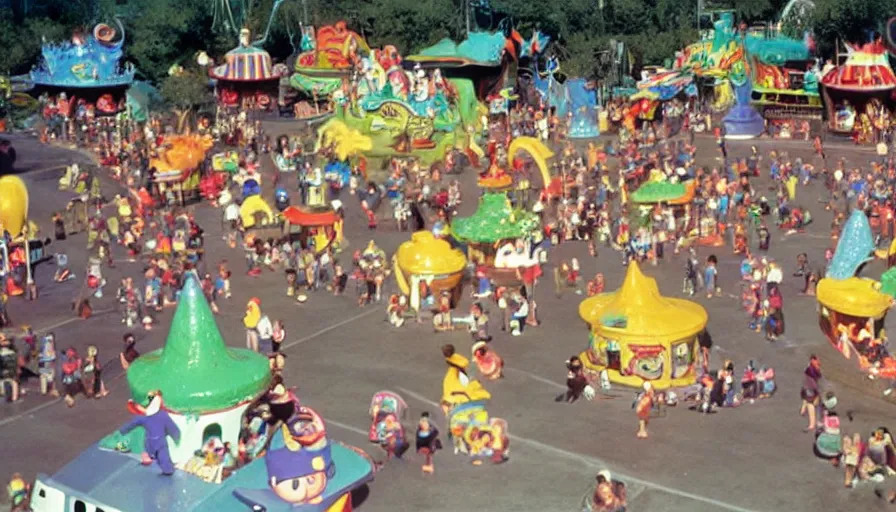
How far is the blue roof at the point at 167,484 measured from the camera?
18.4 m

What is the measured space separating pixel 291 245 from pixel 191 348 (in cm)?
1404

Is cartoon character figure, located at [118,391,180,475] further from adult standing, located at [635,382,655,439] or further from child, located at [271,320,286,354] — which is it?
adult standing, located at [635,382,655,439]

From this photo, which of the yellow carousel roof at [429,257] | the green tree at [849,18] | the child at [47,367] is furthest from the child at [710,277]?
the green tree at [849,18]

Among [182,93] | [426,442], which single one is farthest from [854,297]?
[182,93]

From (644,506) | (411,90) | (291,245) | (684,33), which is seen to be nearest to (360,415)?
(644,506)

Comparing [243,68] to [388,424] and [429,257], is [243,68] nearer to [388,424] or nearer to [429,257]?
[429,257]

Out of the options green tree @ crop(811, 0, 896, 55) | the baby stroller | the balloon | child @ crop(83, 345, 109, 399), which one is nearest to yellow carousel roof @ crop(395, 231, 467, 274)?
child @ crop(83, 345, 109, 399)

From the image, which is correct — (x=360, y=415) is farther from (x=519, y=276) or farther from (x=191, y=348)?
(x=519, y=276)

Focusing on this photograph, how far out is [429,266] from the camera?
29812 mm

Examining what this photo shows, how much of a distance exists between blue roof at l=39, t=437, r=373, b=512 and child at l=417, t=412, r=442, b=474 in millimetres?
2043

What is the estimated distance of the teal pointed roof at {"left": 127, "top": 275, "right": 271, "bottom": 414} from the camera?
20.2 meters

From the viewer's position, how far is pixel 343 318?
3016 centimetres

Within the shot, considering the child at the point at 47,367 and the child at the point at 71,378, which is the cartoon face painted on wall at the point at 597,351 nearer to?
the child at the point at 71,378

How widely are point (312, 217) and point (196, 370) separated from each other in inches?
567
